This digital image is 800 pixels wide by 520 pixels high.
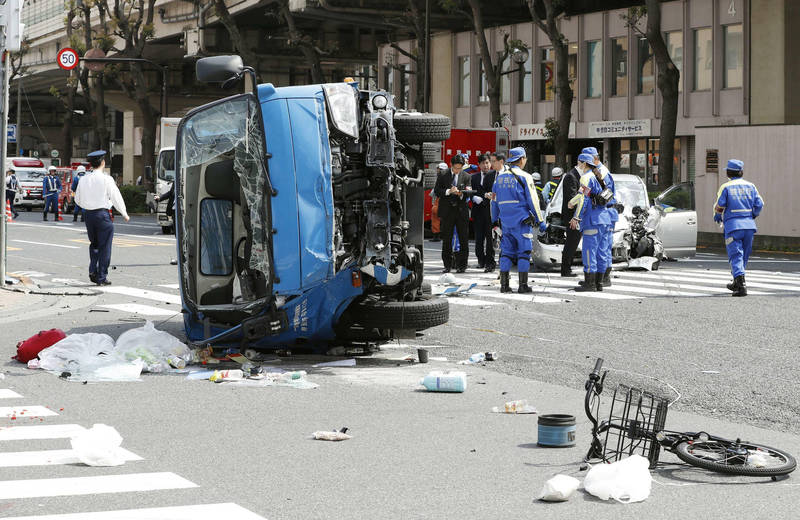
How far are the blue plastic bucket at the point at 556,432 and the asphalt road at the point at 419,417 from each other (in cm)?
9

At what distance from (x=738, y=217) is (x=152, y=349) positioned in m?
9.60

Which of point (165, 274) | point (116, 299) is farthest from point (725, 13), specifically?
point (116, 299)

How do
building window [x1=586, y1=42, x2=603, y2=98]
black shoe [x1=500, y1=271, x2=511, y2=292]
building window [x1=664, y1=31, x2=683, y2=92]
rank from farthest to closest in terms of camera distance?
1. building window [x1=586, y1=42, x2=603, y2=98]
2. building window [x1=664, y1=31, x2=683, y2=92]
3. black shoe [x1=500, y1=271, x2=511, y2=292]

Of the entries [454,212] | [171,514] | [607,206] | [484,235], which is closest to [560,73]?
[484,235]

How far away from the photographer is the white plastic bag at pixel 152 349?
10445mm

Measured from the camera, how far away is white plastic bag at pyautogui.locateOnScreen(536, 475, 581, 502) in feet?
19.9

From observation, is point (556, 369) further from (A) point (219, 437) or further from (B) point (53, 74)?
(B) point (53, 74)

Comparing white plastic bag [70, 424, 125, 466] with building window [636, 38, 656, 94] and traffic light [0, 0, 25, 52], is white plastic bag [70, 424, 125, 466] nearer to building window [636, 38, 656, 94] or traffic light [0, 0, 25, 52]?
traffic light [0, 0, 25, 52]

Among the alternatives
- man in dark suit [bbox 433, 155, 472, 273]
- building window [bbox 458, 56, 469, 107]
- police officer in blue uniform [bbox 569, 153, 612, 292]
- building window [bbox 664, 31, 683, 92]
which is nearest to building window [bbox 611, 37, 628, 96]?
building window [bbox 664, 31, 683, 92]

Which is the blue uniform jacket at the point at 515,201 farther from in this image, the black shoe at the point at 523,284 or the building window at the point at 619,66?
the building window at the point at 619,66

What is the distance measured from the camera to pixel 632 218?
21719mm

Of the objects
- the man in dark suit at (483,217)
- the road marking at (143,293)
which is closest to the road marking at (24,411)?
the road marking at (143,293)

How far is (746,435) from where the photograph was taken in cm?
786

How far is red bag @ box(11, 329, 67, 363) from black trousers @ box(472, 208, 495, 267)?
11497 millimetres
